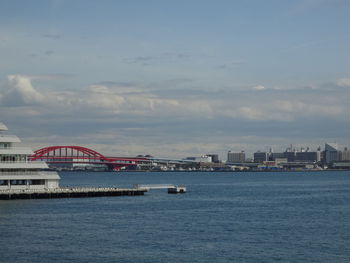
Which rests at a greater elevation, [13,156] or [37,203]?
[13,156]

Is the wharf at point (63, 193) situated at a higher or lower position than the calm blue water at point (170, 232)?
higher

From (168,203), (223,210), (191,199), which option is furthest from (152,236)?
(191,199)

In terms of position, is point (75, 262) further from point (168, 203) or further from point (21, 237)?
point (168, 203)

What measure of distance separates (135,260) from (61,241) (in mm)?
9660

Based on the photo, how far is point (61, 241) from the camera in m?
50.8

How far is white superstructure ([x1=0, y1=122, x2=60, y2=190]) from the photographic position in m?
83.2

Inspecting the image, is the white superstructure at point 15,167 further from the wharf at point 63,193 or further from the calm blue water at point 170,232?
the calm blue water at point 170,232

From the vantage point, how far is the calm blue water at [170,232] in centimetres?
4519

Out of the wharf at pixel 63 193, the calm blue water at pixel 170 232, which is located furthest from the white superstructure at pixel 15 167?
the calm blue water at pixel 170 232

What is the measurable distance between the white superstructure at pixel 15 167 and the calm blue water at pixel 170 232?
422cm

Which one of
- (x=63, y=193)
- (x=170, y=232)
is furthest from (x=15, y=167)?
(x=170, y=232)

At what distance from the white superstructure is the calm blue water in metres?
4.22

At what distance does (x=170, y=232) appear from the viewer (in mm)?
56688

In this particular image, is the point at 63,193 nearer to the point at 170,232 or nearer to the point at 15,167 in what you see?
the point at 15,167
